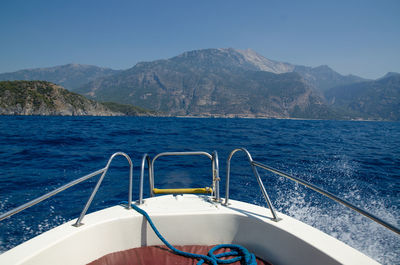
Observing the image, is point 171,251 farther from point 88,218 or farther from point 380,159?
point 380,159

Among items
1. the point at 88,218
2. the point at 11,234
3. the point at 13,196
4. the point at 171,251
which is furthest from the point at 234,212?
the point at 13,196

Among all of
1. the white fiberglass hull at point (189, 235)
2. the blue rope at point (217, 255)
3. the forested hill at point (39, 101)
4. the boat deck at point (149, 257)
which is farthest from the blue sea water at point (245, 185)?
the forested hill at point (39, 101)

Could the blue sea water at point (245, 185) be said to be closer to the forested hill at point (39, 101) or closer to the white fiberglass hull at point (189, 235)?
the white fiberglass hull at point (189, 235)

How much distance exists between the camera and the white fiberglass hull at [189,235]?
186 cm

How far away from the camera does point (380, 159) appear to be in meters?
10.6

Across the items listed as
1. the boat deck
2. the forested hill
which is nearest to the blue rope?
the boat deck

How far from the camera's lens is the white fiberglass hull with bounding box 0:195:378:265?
6.10ft

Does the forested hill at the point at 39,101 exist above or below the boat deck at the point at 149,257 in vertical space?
above

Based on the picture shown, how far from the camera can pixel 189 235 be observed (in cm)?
247

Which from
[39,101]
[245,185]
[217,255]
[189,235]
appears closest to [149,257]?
[189,235]

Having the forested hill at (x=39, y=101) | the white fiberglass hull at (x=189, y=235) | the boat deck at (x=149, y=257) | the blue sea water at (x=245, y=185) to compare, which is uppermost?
the forested hill at (x=39, y=101)

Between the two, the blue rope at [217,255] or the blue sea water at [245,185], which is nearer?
the blue rope at [217,255]

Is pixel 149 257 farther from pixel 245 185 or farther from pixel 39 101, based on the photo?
pixel 39 101

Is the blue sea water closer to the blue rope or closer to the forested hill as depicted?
the blue rope
